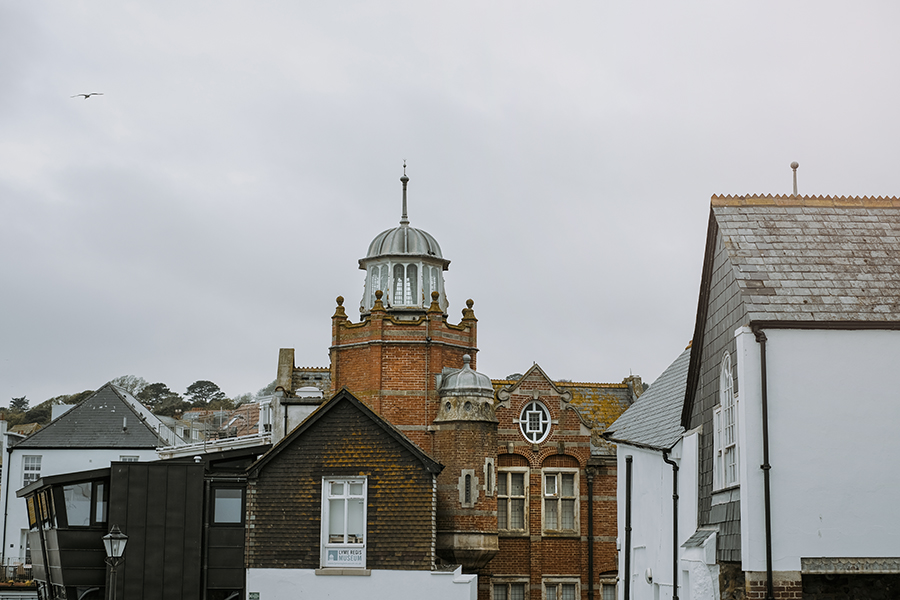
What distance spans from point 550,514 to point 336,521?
1199 centimetres

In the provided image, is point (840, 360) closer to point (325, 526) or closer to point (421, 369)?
point (325, 526)

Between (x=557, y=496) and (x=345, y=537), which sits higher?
(x=557, y=496)

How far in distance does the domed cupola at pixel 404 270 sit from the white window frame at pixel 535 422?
4.66 meters

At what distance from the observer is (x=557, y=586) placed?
3556cm

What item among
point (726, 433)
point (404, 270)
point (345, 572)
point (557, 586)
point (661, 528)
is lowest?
point (557, 586)

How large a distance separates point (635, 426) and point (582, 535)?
1069 cm

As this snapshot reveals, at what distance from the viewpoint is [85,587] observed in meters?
26.1

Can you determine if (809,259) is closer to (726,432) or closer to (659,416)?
(726,432)

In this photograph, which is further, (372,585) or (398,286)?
(398,286)

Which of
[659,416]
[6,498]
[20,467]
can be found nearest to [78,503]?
[659,416]

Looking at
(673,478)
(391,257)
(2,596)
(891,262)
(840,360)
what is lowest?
(2,596)

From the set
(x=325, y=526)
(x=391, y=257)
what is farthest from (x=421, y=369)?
(x=325, y=526)

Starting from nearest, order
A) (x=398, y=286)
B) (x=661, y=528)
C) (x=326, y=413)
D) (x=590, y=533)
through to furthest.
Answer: (x=661, y=528)
(x=326, y=413)
(x=398, y=286)
(x=590, y=533)

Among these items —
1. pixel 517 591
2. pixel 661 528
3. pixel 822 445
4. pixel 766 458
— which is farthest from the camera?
pixel 517 591
